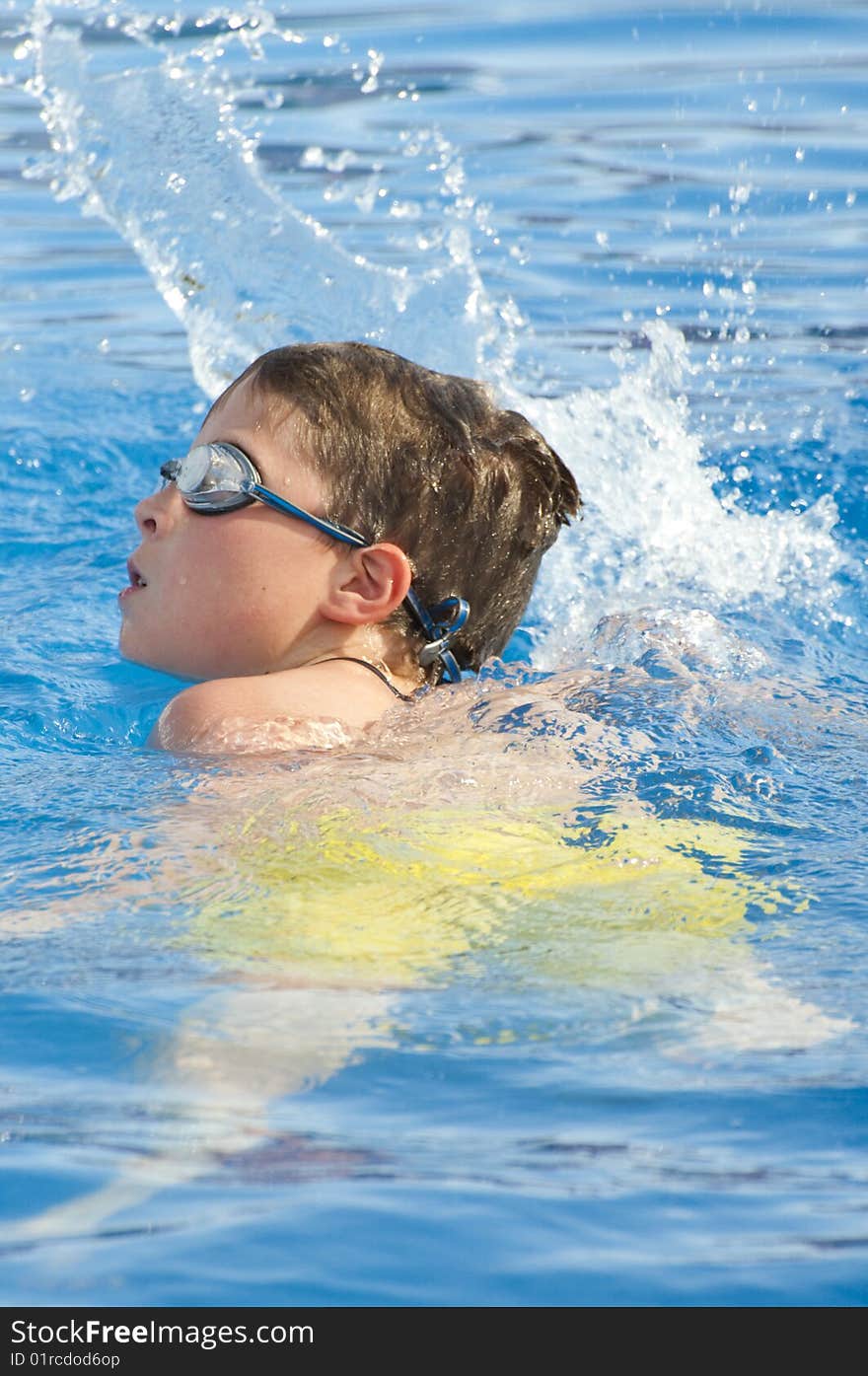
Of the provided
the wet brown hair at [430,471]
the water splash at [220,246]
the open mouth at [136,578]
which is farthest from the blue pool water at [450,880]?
the open mouth at [136,578]

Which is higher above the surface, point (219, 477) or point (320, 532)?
point (219, 477)

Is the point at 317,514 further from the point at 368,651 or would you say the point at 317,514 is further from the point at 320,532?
the point at 368,651

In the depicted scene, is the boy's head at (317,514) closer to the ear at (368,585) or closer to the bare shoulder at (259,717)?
the ear at (368,585)

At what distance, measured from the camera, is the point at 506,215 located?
867 cm

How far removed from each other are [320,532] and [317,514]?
0.04 m

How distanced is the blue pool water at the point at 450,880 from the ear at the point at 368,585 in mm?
281

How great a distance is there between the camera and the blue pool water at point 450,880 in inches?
72.7

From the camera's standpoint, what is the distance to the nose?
346 centimetres

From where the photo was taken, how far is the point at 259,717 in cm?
305

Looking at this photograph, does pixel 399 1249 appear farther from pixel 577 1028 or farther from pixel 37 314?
pixel 37 314

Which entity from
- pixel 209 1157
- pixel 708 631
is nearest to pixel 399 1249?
pixel 209 1157

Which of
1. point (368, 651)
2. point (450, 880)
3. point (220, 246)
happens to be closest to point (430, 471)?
point (368, 651)

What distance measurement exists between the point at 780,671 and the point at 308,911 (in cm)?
204

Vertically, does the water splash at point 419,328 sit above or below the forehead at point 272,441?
above
